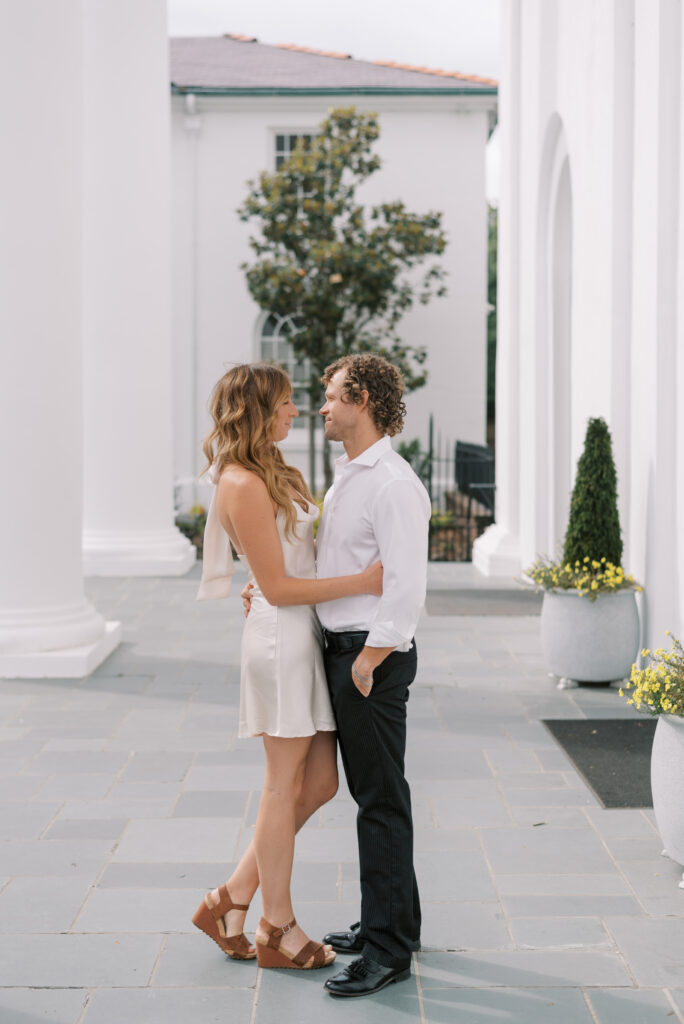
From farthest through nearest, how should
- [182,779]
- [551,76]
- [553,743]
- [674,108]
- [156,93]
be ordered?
[156,93] < [551,76] < [674,108] < [553,743] < [182,779]

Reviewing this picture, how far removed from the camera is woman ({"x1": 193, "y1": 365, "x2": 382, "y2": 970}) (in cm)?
352

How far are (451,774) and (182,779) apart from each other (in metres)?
1.31

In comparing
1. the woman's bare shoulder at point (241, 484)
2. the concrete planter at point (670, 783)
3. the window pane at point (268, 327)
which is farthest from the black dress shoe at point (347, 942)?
the window pane at point (268, 327)

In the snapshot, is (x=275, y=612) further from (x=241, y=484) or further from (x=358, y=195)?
(x=358, y=195)

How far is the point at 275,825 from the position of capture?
3.63 metres

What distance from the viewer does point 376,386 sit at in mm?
3562

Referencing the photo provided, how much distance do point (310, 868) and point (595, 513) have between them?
3910 millimetres

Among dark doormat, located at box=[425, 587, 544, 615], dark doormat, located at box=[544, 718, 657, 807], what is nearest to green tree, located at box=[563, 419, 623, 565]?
dark doormat, located at box=[544, 718, 657, 807]

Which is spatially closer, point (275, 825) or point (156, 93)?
point (275, 825)

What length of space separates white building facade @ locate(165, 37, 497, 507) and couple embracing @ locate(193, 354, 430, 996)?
17.9 metres

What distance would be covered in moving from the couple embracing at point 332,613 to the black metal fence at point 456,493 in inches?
449

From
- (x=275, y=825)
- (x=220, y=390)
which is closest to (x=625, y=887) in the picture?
(x=275, y=825)

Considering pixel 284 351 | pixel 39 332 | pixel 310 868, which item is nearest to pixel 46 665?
pixel 39 332

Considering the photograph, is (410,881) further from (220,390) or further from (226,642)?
(226,642)
